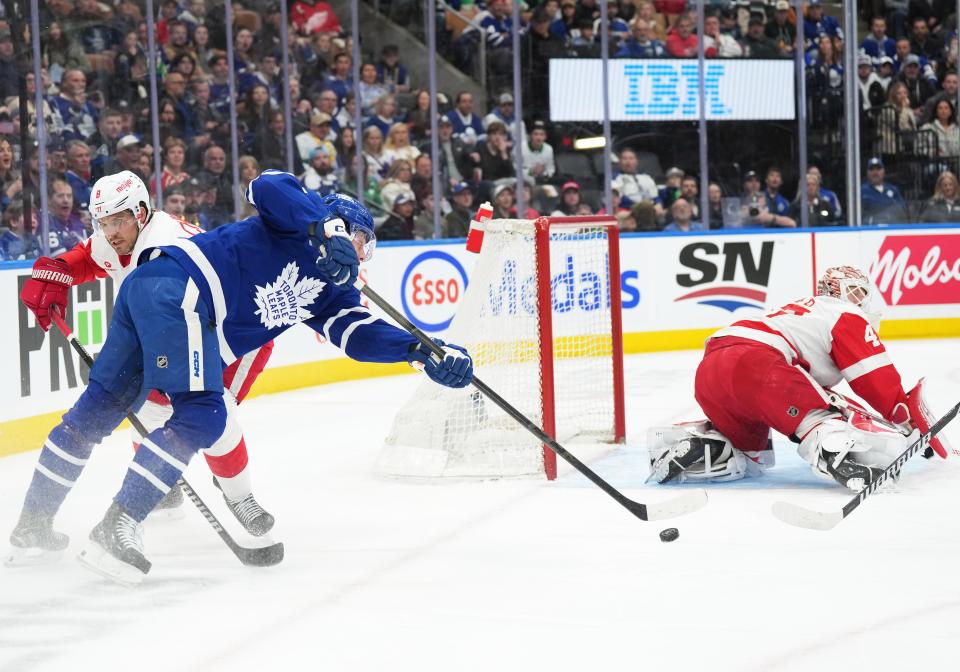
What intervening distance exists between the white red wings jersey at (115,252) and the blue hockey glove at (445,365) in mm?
786

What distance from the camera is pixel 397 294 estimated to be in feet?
24.6

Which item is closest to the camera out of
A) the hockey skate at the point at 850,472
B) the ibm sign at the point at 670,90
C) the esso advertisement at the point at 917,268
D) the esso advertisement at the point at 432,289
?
the hockey skate at the point at 850,472

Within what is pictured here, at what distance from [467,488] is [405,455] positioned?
34 centimetres

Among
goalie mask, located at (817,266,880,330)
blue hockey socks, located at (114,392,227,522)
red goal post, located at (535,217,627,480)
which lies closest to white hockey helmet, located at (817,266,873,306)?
goalie mask, located at (817,266,880,330)

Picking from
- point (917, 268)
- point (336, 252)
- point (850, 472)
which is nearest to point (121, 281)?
point (336, 252)

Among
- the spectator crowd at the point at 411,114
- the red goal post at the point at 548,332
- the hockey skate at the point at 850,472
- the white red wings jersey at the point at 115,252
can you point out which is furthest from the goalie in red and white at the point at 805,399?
the spectator crowd at the point at 411,114

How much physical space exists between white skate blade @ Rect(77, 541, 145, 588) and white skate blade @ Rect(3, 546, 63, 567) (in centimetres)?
34

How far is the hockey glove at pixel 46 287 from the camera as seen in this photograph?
12.0 feet

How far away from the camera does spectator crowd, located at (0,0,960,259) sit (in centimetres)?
679

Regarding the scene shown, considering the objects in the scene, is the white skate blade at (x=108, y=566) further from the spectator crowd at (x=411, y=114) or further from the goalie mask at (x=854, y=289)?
the spectator crowd at (x=411, y=114)

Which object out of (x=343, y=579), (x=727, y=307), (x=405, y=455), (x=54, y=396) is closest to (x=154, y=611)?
(x=343, y=579)

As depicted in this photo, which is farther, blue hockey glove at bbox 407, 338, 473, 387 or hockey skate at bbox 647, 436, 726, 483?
hockey skate at bbox 647, 436, 726, 483

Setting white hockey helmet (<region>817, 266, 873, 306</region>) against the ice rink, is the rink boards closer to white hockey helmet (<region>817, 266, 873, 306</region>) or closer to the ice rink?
the ice rink

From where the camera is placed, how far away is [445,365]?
332 centimetres
